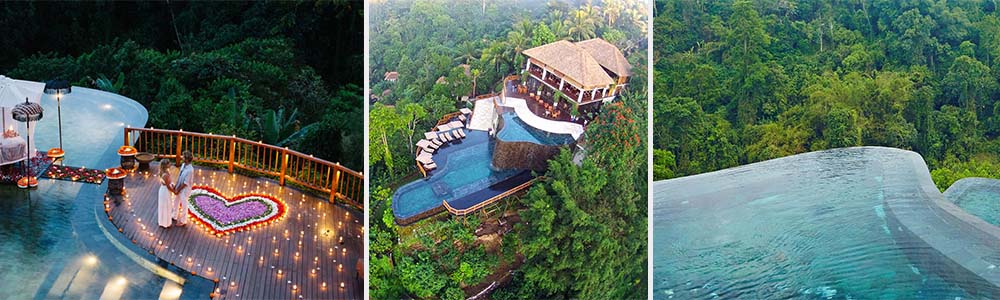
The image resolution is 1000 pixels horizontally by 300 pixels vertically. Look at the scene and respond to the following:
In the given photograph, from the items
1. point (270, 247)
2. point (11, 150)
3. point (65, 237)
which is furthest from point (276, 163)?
point (11, 150)

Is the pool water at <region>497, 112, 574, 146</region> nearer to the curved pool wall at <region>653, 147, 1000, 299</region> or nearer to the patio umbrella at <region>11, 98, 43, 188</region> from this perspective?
the curved pool wall at <region>653, 147, 1000, 299</region>

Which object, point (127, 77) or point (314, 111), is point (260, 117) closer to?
point (314, 111)

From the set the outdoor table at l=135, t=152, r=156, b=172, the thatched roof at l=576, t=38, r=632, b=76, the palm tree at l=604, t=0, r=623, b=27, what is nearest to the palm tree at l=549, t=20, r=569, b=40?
the thatched roof at l=576, t=38, r=632, b=76

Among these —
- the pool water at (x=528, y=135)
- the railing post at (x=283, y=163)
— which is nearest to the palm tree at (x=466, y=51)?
the pool water at (x=528, y=135)

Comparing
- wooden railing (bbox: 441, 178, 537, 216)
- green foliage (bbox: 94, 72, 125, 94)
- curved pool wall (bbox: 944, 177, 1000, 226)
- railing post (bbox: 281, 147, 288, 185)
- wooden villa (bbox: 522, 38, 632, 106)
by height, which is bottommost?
green foliage (bbox: 94, 72, 125, 94)

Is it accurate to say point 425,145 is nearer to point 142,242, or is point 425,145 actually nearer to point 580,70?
point 580,70

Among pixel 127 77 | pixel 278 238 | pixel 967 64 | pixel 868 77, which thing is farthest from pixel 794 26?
pixel 127 77
